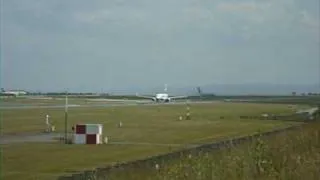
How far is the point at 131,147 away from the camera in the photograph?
3052 cm

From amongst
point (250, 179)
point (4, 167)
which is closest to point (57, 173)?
point (4, 167)

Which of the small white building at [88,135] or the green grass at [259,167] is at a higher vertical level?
the green grass at [259,167]

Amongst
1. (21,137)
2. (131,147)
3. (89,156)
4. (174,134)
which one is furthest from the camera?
(174,134)

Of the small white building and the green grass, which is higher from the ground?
the green grass

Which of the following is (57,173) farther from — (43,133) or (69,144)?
(43,133)

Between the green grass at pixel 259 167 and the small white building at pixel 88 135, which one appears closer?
the green grass at pixel 259 167

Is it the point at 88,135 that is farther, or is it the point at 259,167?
the point at 88,135

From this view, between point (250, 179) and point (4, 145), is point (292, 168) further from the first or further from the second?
point (4, 145)

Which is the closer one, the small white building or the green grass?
the green grass

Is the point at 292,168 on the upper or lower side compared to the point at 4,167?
upper

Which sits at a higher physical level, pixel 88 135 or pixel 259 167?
pixel 259 167

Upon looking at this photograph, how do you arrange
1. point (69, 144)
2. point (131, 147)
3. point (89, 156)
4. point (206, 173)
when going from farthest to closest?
point (69, 144), point (131, 147), point (89, 156), point (206, 173)

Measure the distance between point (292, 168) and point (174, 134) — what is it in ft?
100

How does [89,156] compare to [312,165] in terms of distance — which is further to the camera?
[89,156]
